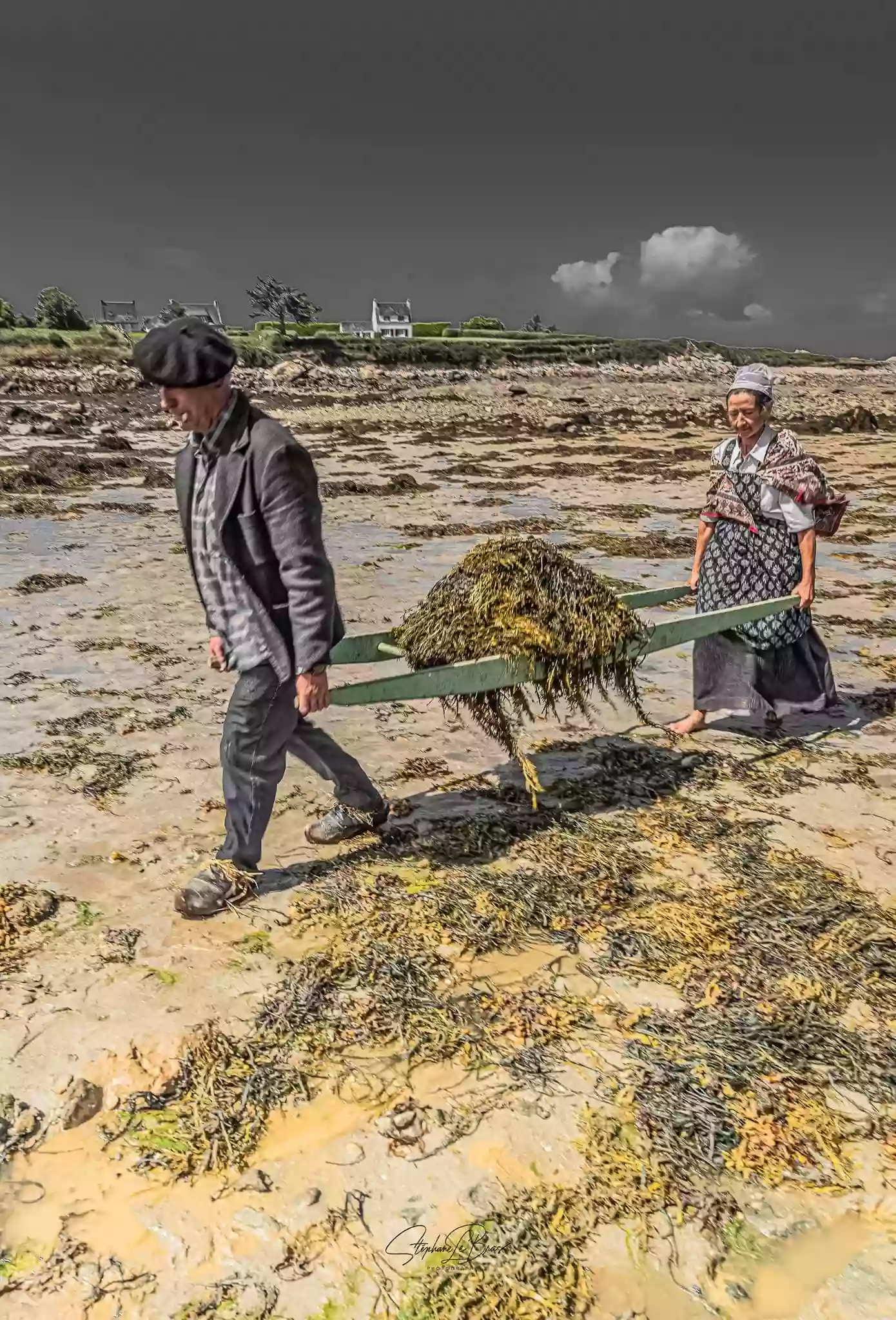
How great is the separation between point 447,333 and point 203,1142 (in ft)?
298

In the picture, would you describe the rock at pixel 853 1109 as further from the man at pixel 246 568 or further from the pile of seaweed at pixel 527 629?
the man at pixel 246 568

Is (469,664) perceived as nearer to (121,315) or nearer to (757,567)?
(757,567)

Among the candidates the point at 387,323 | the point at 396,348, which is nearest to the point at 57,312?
the point at 396,348

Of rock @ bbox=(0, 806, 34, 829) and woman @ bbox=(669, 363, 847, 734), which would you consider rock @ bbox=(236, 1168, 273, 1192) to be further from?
woman @ bbox=(669, 363, 847, 734)

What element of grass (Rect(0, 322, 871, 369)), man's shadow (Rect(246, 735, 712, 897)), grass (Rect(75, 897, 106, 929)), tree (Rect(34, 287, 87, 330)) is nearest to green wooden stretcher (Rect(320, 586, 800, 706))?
man's shadow (Rect(246, 735, 712, 897))

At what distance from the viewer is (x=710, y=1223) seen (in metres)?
2.39

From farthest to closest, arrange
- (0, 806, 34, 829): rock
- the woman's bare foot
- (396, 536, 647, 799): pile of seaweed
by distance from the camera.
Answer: the woman's bare foot → (0, 806, 34, 829): rock → (396, 536, 647, 799): pile of seaweed

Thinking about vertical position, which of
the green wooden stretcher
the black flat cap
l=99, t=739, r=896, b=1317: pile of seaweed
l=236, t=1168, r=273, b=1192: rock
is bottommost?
l=236, t=1168, r=273, b=1192: rock

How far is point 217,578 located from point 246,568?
16 centimetres

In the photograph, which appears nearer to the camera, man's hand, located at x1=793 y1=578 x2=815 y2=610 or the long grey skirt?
man's hand, located at x1=793 y1=578 x2=815 y2=610

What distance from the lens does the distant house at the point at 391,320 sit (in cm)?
9544

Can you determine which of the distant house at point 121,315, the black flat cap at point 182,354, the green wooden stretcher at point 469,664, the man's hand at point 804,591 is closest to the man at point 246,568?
the black flat cap at point 182,354

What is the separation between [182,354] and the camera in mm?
2990

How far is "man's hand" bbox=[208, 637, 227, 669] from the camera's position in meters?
3.64
